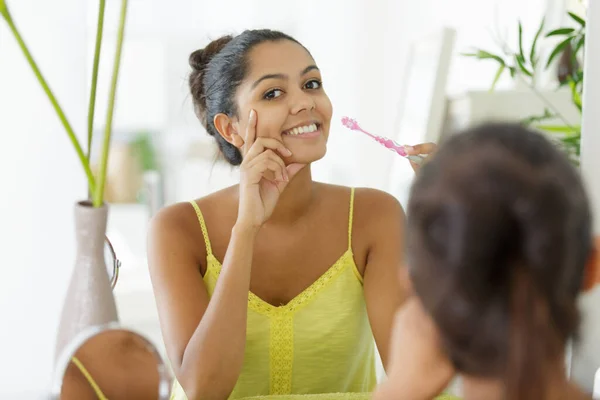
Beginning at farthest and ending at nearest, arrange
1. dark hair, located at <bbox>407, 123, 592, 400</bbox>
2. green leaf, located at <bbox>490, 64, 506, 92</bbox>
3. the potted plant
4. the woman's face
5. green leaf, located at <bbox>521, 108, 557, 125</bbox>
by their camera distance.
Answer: green leaf, located at <bbox>490, 64, 506, 92</bbox> → green leaf, located at <bbox>521, 108, 557, 125</bbox> → the woman's face → the potted plant → dark hair, located at <bbox>407, 123, 592, 400</bbox>

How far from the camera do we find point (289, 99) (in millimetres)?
973

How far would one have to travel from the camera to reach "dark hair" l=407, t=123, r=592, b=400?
17.1 inches

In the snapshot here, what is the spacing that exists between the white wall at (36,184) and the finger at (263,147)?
276mm

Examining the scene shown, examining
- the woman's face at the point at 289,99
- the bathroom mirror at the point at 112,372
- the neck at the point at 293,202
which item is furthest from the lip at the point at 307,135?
the bathroom mirror at the point at 112,372

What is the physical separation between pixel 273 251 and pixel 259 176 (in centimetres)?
18

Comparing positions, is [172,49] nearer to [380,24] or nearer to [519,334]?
[380,24]

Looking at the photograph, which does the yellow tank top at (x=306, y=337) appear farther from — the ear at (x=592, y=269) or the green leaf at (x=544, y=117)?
the ear at (x=592, y=269)

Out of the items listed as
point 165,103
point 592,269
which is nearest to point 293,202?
point 592,269

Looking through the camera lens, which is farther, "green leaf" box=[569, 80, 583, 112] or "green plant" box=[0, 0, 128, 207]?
"green leaf" box=[569, 80, 583, 112]

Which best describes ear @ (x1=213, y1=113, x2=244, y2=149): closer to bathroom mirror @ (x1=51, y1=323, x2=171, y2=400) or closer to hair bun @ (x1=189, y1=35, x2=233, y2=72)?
hair bun @ (x1=189, y1=35, x2=233, y2=72)

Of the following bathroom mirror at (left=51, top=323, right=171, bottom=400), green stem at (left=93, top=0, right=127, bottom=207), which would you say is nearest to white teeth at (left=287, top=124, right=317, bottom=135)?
green stem at (left=93, top=0, right=127, bottom=207)

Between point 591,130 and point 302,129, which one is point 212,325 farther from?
point 591,130

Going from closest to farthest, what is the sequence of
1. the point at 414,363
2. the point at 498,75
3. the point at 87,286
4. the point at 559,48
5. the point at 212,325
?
the point at 414,363, the point at 87,286, the point at 212,325, the point at 559,48, the point at 498,75

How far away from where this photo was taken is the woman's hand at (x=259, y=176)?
35.7 inches
